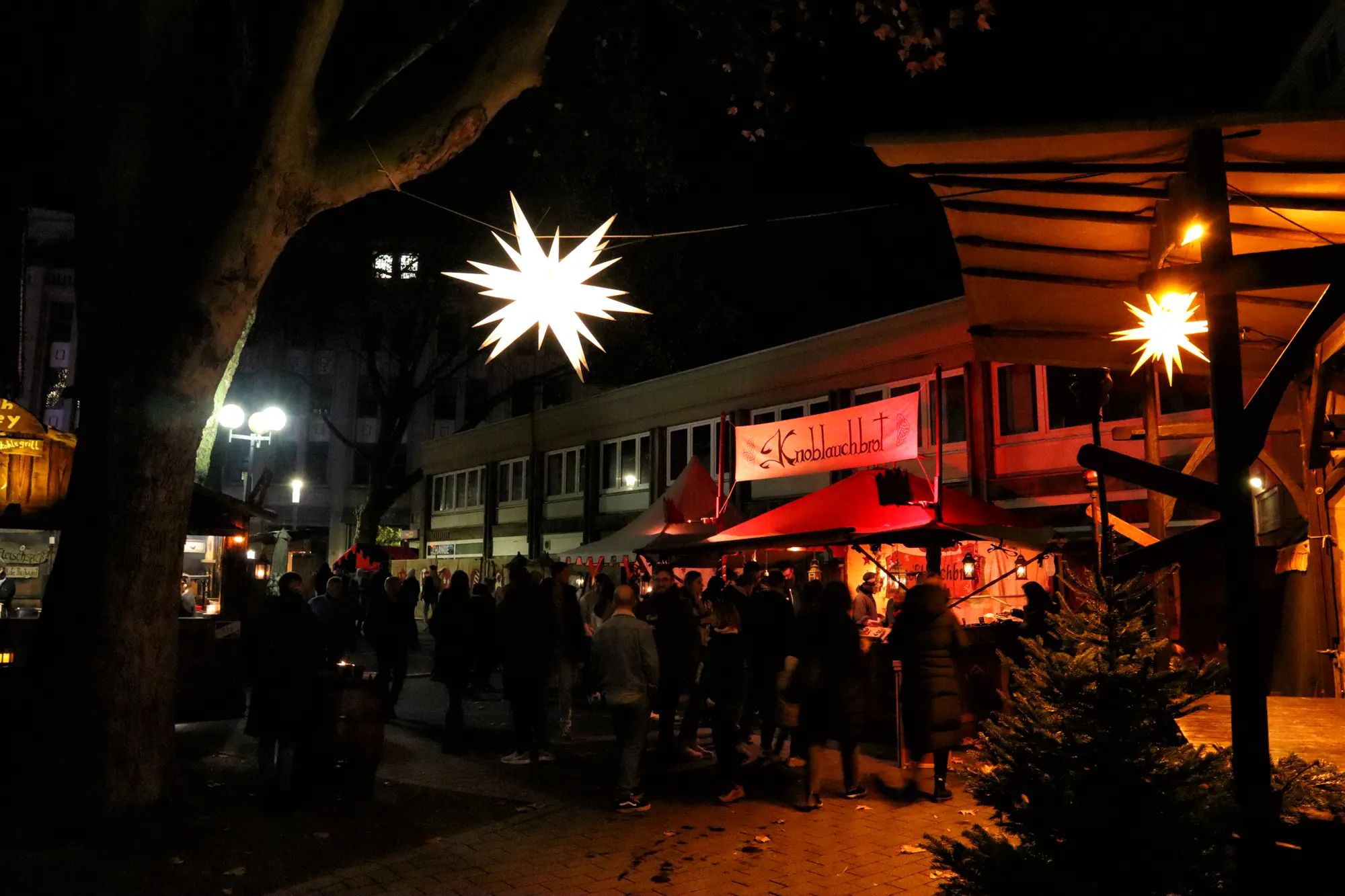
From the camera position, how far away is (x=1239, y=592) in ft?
10.8

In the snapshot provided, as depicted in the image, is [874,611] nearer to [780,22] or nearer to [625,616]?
[625,616]

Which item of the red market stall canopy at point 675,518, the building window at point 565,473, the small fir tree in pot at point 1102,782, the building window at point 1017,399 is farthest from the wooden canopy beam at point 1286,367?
the building window at point 565,473

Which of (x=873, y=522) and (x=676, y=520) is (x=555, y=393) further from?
(x=873, y=522)

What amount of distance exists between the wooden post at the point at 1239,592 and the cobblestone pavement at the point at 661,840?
1946 millimetres

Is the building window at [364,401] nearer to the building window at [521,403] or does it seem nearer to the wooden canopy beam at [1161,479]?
the building window at [521,403]

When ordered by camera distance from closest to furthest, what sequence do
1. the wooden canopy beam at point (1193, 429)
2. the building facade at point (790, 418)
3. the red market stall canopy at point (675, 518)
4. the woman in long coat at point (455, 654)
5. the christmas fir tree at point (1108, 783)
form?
the christmas fir tree at point (1108, 783)
the wooden canopy beam at point (1193, 429)
the woman in long coat at point (455, 654)
the red market stall canopy at point (675, 518)
the building facade at point (790, 418)

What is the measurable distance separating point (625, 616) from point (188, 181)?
5.18 metres

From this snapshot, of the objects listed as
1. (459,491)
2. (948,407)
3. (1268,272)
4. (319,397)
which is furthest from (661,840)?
(319,397)

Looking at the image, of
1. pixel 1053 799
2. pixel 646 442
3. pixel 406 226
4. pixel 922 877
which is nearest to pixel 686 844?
pixel 922 877

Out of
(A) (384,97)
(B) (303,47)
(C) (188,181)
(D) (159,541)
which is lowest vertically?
(D) (159,541)

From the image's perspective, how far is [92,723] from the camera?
6.86m

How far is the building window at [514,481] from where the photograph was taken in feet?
116

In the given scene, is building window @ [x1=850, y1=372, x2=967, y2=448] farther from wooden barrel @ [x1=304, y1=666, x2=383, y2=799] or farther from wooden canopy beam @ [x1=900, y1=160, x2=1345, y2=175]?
wooden canopy beam @ [x1=900, y1=160, x2=1345, y2=175]

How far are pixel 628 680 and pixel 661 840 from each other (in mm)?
1470
